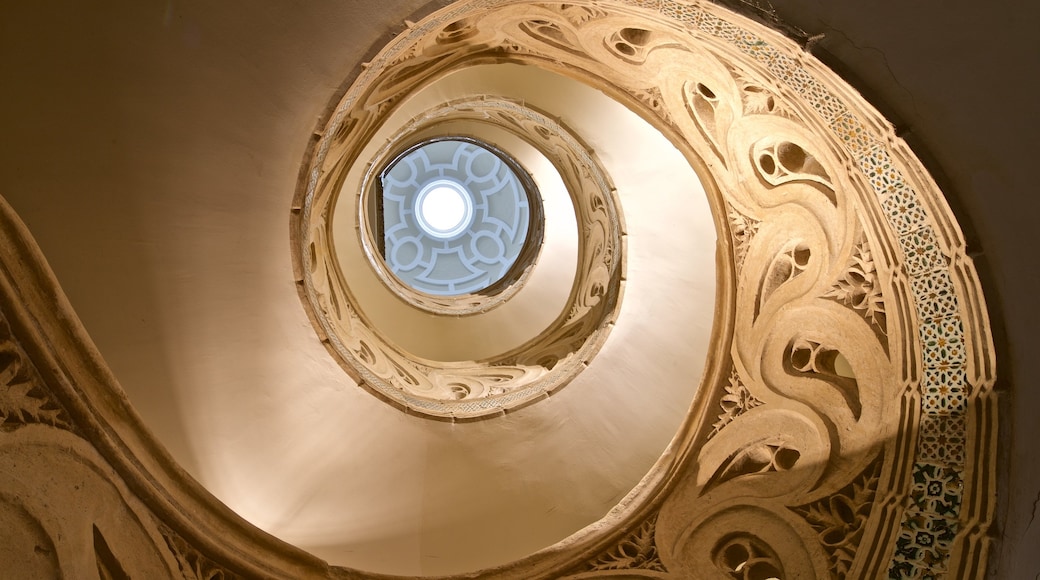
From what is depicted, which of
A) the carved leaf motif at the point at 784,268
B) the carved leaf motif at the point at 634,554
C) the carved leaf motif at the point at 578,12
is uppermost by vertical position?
the carved leaf motif at the point at 578,12

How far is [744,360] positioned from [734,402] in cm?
26

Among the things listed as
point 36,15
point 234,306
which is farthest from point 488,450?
point 36,15

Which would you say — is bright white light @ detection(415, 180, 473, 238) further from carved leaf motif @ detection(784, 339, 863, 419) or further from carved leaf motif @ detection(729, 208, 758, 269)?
carved leaf motif @ detection(784, 339, 863, 419)

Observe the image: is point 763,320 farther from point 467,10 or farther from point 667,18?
point 467,10

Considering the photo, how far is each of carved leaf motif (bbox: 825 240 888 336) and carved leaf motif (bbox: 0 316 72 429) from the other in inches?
147

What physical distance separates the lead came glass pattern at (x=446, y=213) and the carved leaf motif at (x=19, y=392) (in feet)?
34.4

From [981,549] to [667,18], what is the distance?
9.51 feet

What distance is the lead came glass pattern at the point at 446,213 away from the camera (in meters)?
13.9

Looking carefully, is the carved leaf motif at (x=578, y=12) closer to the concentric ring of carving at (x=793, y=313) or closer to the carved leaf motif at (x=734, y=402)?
the concentric ring of carving at (x=793, y=313)

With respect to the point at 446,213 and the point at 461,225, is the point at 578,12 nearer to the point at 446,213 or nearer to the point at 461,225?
the point at 461,225

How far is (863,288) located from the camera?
4.08 m

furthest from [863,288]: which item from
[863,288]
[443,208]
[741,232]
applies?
[443,208]

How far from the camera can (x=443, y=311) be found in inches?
346

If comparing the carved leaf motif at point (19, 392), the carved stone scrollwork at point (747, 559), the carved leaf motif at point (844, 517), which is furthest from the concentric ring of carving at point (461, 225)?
the carved leaf motif at point (19, 392)
